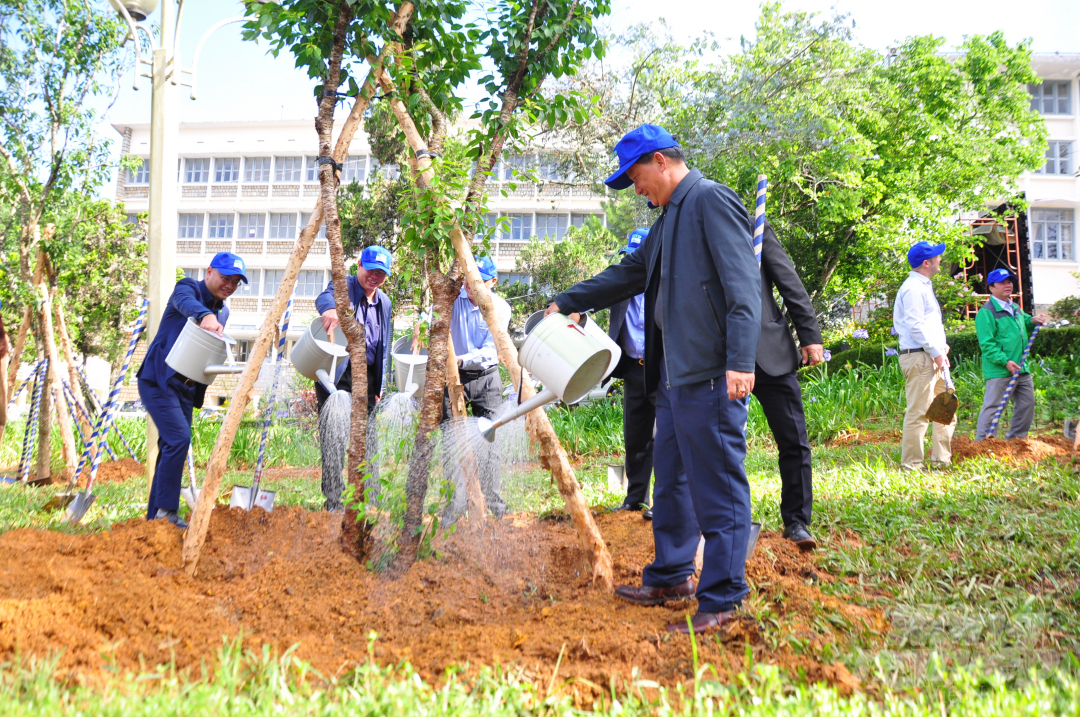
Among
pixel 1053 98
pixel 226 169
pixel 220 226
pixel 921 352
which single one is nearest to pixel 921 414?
pixel 921 352

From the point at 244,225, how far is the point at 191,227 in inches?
94.7

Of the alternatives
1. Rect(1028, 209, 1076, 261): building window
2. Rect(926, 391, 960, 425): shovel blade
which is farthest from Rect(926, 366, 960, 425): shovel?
Rect(1028, 209, 1076, 261): building window

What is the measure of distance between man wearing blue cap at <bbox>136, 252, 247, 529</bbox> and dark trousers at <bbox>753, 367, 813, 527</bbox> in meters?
2.96

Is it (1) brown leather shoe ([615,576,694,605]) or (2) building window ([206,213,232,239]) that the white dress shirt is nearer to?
(1) brown leather shoe ([615,576,694,605])

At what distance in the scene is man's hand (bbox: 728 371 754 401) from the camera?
2.48 m

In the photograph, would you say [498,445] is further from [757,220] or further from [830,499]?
[830,499]

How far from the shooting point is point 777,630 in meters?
2.32

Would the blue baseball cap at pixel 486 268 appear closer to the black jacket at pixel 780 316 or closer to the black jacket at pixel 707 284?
the black jacket at pixel 780 316

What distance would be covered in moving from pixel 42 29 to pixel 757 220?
22.4 ft

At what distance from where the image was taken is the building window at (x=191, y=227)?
29.7 m

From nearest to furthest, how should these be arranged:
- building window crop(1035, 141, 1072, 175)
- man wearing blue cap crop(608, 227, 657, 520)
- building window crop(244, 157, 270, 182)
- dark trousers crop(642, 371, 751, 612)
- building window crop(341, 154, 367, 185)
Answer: dark trousers crop(642, 371, 751, 612) < man wearing blue cap crop(608, 227, 657, 520) < building window crop(1035, 141, 1072, 175) < building window crop(341, 154, 367, 185) < building window crop(244, 157, 270, 182)

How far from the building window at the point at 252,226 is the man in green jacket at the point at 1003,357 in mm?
27025

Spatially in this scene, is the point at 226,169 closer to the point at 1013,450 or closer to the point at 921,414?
the point at 921,414

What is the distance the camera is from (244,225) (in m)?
29.2
